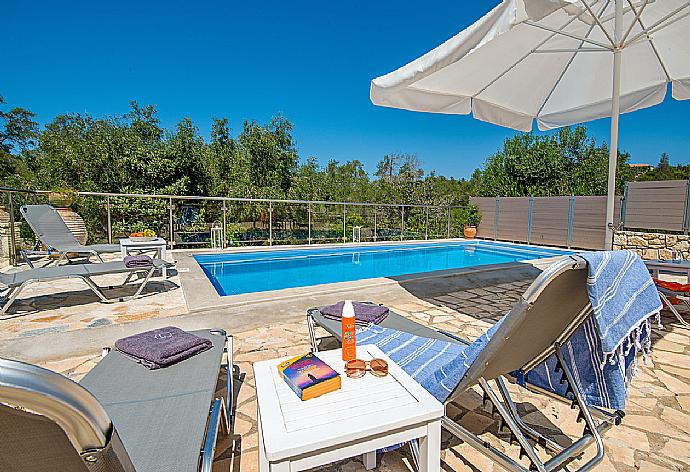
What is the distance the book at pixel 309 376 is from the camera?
120 centimetres

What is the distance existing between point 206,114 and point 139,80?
4.14 m

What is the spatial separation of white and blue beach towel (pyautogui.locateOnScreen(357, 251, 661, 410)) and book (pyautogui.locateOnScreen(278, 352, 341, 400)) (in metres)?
0.43

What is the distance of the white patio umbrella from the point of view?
327 cm

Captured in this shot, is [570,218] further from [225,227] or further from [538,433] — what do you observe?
[538,433]

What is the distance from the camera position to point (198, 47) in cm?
1650

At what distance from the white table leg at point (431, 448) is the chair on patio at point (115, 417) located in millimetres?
692

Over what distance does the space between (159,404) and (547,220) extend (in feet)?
42.6

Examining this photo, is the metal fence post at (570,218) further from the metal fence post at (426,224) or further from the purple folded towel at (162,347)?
the purple folded towel at (162,347)

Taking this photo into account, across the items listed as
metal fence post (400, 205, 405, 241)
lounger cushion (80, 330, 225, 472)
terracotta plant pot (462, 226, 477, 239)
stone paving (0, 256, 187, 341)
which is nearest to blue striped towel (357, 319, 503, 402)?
lounger cushion (80, 330, 225, 472)

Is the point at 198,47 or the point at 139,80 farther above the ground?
the point at 198,47

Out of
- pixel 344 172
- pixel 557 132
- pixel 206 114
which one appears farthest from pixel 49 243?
pixel 557 132

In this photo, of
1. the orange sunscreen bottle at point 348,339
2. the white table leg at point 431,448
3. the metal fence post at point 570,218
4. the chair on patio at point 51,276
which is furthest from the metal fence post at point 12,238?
the metal fence post at point 570,218

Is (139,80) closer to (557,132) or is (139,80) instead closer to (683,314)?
(683,314)

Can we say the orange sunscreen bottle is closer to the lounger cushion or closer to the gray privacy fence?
the lounger cushion
